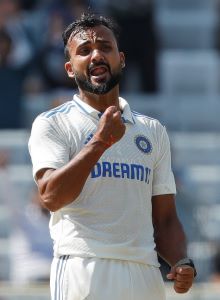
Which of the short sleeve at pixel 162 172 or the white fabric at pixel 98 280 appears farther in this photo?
the short sleeve at pixel 162 172

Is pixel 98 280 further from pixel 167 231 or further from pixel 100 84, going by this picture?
Result: pixel 100 84

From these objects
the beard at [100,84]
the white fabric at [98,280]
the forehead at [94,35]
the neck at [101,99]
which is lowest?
the white fabric at [98,280]

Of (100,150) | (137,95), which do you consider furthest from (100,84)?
(137,95)

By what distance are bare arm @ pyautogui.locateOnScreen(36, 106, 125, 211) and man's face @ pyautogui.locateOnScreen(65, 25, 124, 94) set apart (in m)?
0.29

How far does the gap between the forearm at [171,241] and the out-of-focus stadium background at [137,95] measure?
3.87 m

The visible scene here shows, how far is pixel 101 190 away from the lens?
15.8ft

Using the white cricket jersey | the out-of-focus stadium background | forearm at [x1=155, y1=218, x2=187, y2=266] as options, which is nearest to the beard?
the white cricket jersey

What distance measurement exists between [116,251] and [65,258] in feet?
0.69

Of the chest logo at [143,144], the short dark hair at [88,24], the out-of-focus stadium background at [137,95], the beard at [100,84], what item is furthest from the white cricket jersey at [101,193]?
the out-of-focus stadium background at [137,95]

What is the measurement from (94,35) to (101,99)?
10.5 inches

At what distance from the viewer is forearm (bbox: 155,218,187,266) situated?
198 inches

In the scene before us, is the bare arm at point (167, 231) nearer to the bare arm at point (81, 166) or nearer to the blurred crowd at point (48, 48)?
the bare arm at point (81, 166)

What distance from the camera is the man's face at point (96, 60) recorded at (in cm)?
489

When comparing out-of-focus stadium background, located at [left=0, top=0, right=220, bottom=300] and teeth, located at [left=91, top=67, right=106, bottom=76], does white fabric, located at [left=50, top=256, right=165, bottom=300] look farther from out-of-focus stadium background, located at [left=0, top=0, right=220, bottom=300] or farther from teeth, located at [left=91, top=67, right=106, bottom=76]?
out-of-focus stadium background, located at [left=0, top=0, right=220, bottom=300]
